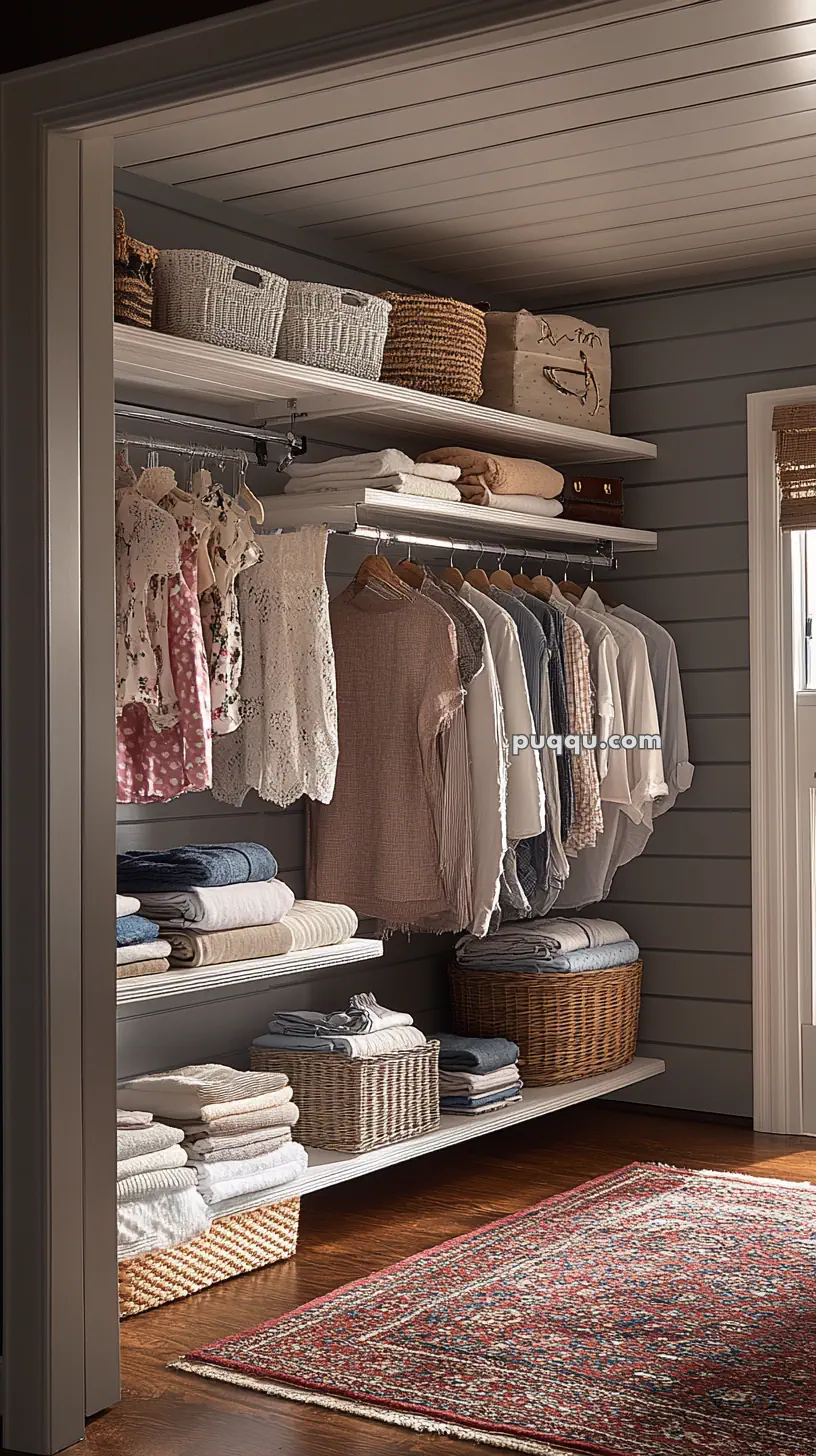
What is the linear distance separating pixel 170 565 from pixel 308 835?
119 cm

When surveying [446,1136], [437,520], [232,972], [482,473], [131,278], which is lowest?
[446,1136]

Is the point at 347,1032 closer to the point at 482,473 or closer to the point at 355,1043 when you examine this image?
the point at 355,1043

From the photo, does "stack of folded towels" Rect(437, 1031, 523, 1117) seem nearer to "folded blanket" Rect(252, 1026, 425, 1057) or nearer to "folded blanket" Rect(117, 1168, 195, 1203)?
"folded blanket" Rect(252, 1026, 425, 1057)

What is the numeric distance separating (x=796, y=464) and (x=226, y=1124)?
107 inches

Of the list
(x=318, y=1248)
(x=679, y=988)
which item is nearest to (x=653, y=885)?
(x=679, y=988)

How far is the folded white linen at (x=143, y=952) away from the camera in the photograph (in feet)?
11.0

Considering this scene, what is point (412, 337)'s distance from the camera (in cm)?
427

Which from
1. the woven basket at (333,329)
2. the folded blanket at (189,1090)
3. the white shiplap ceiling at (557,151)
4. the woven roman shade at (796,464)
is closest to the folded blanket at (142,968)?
the folded blanket at (189,1090)

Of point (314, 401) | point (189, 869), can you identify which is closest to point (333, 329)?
point (314, 401)

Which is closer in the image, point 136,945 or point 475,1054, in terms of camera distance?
point 136,945

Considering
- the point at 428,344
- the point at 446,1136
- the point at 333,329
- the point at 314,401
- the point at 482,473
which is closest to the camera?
the point at 333,329

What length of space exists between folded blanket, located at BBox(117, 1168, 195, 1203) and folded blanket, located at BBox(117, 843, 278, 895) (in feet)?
1.95

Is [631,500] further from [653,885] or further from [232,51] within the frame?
[232,51]

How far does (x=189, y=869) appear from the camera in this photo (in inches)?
140
